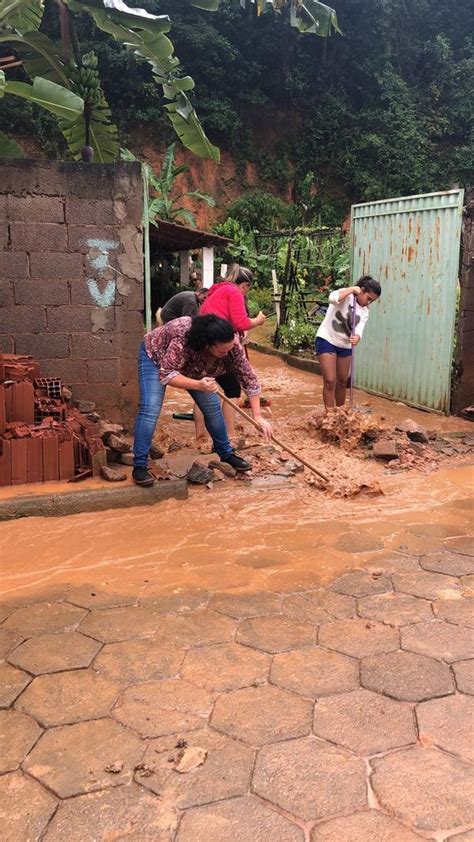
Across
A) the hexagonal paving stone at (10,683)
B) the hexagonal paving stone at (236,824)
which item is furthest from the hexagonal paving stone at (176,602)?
the hexagonal paving stone at (236,824)

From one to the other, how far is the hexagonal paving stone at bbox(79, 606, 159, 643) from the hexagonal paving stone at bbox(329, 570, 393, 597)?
3.11 ft

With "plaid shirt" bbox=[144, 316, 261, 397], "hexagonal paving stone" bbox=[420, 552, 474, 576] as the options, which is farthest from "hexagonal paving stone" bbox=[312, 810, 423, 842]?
"plaid shirt" bbox=[144, 316, 261, 397]

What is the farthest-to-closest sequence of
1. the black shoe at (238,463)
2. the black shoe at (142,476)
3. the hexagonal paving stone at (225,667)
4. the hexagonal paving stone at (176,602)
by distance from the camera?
the black shoe at (238,463) → the black shoe at (142,476) → the hexagonal paving stone at (176,602) → the hexagonal paving stone at (225,667)

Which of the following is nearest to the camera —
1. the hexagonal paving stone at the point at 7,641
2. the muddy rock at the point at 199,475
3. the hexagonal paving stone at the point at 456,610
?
the hexagonal paving stone at the point at 7,641

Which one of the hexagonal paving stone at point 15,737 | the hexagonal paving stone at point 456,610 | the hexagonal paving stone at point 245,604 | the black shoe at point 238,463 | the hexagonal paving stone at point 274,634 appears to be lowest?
the hexagonal paving stone at point 15,737

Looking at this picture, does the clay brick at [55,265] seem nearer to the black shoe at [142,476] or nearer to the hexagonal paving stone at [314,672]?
the black shoe at [142,476]

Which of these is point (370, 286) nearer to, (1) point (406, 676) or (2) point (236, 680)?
(1) point (406, 676)

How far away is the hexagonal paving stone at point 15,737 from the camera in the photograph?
83.4 inches

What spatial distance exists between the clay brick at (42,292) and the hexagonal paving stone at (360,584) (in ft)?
12.1

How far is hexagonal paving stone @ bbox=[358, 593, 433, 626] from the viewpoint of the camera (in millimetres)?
3053

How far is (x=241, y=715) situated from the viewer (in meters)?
2.35

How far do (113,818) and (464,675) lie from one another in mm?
1422

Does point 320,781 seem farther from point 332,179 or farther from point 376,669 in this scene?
point 332,179

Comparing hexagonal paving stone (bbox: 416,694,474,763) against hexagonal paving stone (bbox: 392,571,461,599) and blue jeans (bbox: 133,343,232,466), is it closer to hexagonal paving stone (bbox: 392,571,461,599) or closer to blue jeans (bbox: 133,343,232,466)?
hexagonal paving stone (bbox: 392,571,461,599)
